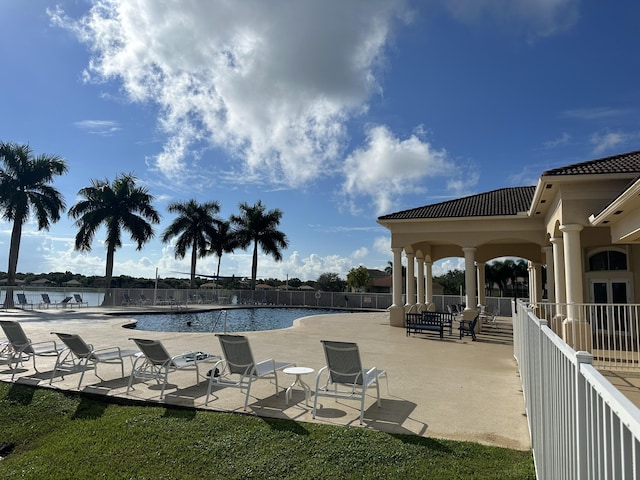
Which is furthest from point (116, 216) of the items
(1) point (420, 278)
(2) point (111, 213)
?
(1) point (420, 278)

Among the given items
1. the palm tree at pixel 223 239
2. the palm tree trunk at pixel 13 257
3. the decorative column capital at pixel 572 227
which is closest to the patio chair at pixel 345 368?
the decorative column capital at pixel 572 227

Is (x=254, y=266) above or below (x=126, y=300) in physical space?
above

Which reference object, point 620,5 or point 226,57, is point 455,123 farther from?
point 226,57

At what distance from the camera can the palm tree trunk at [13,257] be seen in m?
27.7

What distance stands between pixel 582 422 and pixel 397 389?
18.5ft

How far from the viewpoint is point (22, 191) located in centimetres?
2847

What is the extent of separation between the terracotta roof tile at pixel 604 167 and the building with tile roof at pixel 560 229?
2 cm

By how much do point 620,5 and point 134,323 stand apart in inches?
827

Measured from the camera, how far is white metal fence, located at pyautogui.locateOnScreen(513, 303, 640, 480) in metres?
1.23

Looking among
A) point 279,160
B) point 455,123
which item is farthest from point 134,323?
point 455,123

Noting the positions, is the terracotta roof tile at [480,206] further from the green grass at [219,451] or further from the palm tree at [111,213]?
the palm tree at [111,213]

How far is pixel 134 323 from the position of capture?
1884 centimetres

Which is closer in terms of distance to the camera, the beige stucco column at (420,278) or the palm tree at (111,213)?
the beige stucco column at (420,278)

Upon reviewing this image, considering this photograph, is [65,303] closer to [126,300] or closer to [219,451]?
[126,300]
